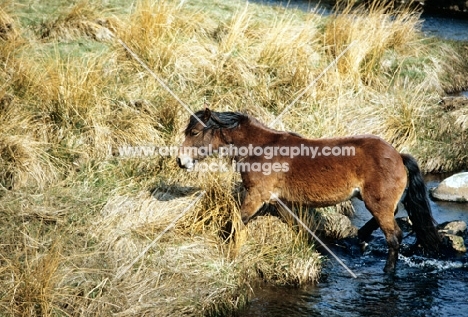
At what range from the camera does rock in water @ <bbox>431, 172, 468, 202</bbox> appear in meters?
8.86

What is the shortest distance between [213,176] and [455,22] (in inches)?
424

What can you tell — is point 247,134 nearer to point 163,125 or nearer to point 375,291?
point 375,291

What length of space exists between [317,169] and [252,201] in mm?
742

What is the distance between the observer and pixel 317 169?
270 inches

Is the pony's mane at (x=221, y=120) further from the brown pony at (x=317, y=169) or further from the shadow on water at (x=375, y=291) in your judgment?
the shadow on water at (x=375, y=291)

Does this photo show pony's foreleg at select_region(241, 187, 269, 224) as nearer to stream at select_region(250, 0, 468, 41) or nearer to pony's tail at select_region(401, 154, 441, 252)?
pony's tail at select_region(401, 154, 441, 252)

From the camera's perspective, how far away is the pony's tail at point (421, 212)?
22.7ft

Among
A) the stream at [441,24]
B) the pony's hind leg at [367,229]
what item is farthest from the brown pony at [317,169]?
the stream at [441,24]

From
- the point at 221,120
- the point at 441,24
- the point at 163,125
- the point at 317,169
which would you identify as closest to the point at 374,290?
the point at 317,169

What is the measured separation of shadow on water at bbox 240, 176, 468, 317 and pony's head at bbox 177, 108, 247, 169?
59.3 inches

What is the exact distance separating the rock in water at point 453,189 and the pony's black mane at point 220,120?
3.31 meters

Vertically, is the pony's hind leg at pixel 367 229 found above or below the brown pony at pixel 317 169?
below

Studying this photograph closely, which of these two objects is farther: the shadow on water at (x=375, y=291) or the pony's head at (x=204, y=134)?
the pony's head at (x=204, y=134)

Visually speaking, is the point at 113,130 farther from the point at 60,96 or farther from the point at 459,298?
the point at 459,298
